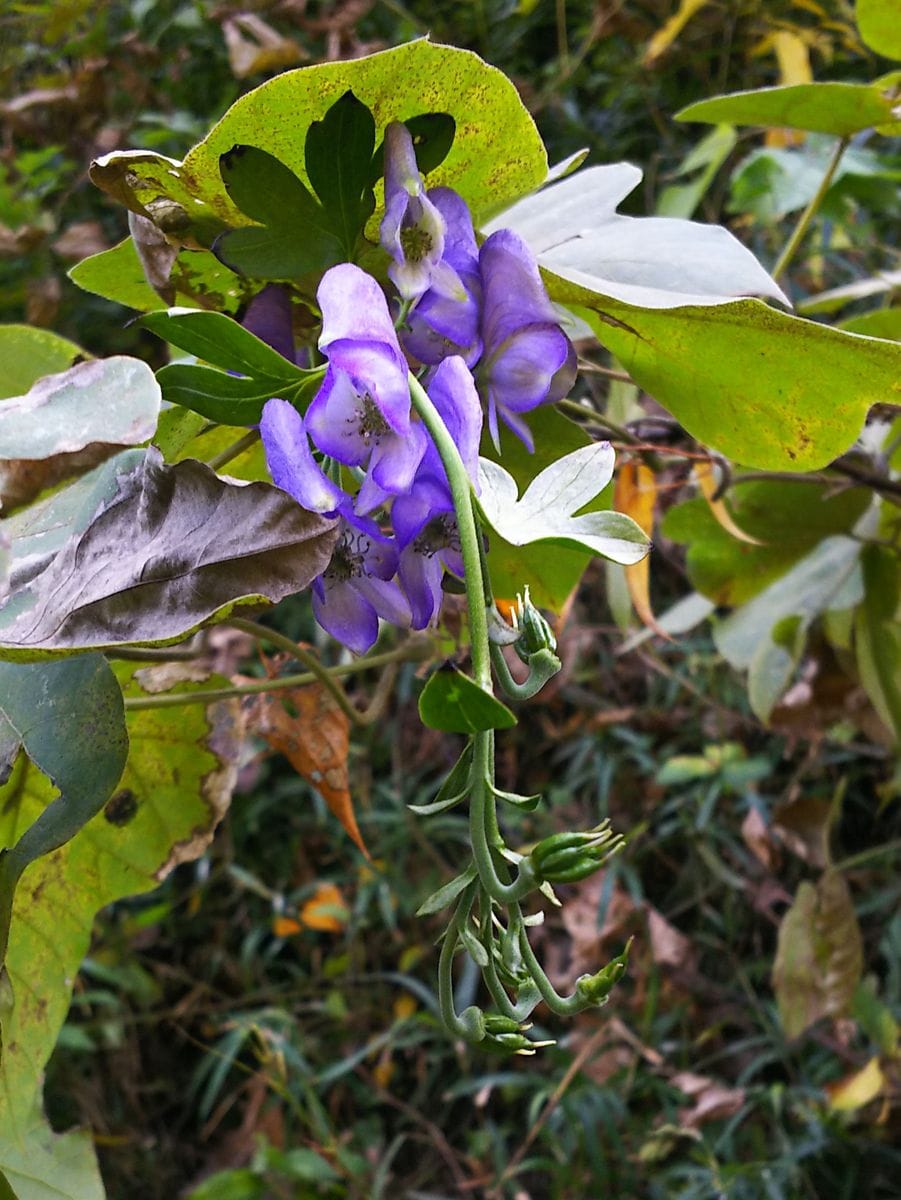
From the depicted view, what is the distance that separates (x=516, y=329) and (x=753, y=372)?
3.0 inches

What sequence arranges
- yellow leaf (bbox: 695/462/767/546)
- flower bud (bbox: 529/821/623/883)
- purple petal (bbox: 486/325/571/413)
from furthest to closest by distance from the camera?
yellow leaf (bbox: 695/462/767/546) → purple petal (bbox: 486/325/571/413) → flower bud (bbox: 529/821/623/883)

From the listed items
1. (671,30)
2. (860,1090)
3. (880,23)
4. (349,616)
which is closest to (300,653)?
(349,616)

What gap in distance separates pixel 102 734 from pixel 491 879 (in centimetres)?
12

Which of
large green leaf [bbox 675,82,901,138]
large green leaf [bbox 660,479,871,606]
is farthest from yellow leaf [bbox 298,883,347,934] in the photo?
large green leaf [bbox 675,82,901,138]

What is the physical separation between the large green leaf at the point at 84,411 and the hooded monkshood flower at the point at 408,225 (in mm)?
76

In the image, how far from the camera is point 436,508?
264 mm

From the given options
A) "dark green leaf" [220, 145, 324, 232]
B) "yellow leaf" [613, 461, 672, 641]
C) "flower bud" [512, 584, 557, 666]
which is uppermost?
"dark green leaf" [220, 145, 324, 232]

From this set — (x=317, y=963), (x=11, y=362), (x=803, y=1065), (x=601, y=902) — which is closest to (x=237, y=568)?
(x=11, y=362)

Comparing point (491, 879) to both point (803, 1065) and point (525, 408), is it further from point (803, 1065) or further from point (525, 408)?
point (803, 1065)

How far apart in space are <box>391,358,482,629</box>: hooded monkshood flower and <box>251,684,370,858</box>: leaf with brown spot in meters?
0.21

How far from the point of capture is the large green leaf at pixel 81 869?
376mm

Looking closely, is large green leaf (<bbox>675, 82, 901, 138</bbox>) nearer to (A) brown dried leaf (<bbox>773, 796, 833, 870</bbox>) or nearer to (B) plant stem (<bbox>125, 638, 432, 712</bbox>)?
(B) plant stem (<bbox>125, 638, 432, 712</bbox>)

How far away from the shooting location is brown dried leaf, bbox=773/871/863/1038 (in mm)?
900

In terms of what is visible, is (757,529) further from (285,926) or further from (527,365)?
(285,926)
